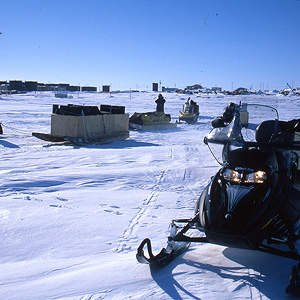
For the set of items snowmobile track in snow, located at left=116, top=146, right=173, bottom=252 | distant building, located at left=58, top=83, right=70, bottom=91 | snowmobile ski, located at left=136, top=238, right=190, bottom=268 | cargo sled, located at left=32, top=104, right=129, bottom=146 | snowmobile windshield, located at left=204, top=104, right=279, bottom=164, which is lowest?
snowmobile track in snow, located at left=116, top=146, right=173, bottom=252

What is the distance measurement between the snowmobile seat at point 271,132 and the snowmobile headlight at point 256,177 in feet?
1.57

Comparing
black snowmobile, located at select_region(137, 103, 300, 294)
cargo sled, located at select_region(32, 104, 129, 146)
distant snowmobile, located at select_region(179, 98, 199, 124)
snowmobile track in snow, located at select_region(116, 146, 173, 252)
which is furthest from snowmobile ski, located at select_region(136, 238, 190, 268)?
distant snowmobile, located at select_region(179, 98, 199, 124)

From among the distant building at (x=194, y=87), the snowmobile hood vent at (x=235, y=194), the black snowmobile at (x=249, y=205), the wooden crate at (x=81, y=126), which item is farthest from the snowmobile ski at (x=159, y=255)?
the distant building at (x=194, y=87)

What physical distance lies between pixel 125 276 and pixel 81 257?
54 cm

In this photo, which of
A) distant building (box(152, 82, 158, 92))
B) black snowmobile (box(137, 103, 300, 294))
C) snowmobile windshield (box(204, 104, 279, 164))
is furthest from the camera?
distant building (box(152, 82, 158, 92))

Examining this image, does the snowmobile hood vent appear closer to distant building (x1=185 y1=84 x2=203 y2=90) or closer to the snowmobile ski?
the snowmobile ski

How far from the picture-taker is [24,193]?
17.7ft

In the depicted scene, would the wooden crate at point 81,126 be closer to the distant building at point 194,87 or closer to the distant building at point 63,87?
the distant building at point 63,87

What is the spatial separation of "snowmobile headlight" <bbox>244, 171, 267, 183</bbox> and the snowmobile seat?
18.9 inches

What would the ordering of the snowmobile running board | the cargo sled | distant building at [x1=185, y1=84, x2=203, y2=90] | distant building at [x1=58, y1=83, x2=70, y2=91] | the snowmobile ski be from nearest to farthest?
the snowmobile running board
the snowmobile ski
the cargo sled
distant building at [x1=58, y1=83, x2=70, y2=91]
distant building at [x1=185, y1=84, x2=203, y2=90]

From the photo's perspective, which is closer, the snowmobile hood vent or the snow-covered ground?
the snow-covered ground

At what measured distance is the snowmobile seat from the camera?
344cm

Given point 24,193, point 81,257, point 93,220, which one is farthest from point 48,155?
point 81,257

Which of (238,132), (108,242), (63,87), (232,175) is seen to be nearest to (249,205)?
(232,175)
